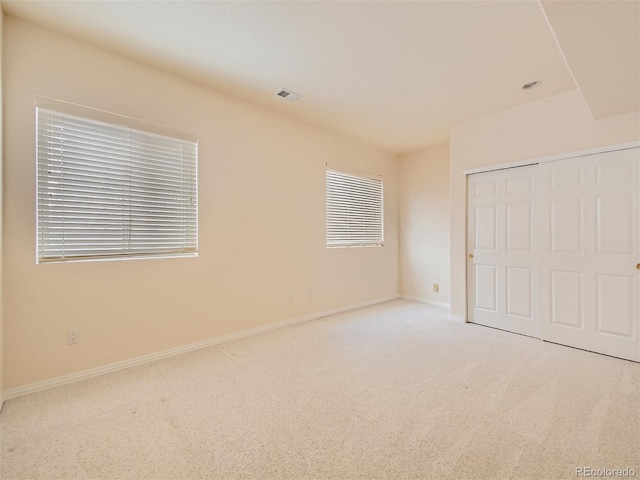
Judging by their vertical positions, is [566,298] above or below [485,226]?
below

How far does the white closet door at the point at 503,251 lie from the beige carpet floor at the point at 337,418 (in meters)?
0.64

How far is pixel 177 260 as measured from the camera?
2.79 meters

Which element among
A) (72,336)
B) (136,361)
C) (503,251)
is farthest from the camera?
(503,251)

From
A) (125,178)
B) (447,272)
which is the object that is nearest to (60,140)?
(125,178)

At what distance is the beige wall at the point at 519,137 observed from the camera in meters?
2.78

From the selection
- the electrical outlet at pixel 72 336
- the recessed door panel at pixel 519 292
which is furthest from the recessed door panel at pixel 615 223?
the electrical outlet at pixel 72 336

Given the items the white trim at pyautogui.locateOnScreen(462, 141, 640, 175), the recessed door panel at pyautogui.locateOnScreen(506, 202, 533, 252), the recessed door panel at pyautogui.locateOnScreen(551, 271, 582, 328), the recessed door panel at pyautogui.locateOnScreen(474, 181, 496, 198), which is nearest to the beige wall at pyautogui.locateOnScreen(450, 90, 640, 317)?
the white trim at pyautogui.locateOnScreen(462, 141, 640, 175)

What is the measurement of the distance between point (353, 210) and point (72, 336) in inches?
143

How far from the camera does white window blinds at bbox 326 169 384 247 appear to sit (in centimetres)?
427

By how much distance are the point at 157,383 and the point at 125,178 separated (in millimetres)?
1760

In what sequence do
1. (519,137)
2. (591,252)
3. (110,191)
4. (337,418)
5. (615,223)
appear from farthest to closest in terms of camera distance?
(519,137) < (591,252) < (615,223) < (110,191) < (337,418)

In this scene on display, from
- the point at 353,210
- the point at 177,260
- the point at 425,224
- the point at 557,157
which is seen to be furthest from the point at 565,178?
the point at 177,260

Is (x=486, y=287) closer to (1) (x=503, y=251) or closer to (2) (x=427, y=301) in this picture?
(1) (x=503, y=251)

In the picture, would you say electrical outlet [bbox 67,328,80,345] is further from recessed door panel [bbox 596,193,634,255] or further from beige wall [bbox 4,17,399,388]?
recessed door panel [bbox 596,193,634,255]
